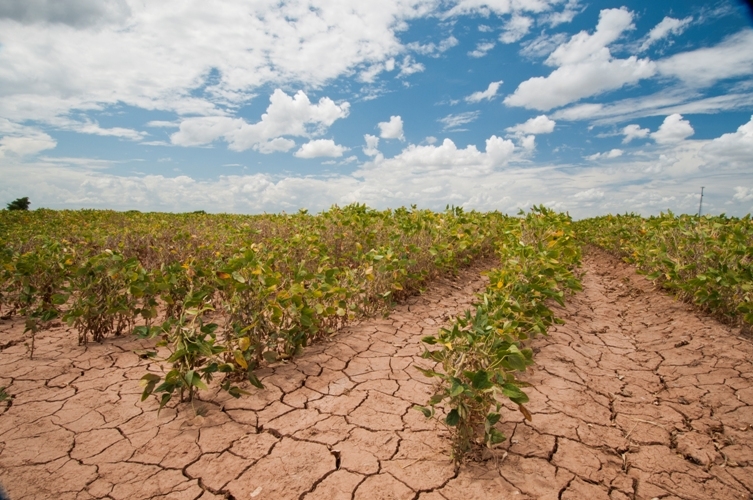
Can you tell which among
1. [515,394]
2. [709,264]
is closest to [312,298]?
[515,394]

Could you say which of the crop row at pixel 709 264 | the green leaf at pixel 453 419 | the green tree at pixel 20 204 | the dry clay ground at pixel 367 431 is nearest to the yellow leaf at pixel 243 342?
the dry clay ground at pixel 367 431

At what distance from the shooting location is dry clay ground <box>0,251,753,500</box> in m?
1.90

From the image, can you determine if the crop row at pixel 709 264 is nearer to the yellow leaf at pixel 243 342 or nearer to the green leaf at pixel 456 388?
the green leaf at pixel 456 388

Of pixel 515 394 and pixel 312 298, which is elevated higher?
pixel 312 298

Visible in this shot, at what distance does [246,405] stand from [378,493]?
1.12 metres

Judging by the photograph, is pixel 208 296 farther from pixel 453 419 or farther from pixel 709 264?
pixel 709 264

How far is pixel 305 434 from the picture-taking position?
2275mm

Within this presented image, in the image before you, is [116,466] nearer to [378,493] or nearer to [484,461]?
[378,493]

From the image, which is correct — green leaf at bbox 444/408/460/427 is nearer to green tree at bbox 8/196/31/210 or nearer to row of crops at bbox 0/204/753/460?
row of crops at bbox 0/204/753/460

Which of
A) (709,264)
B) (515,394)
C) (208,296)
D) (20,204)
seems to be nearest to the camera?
(515,394)

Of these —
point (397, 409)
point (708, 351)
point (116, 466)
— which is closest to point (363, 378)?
point (397, 409)

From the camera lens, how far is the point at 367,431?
2.30 meters

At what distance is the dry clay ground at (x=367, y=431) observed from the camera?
1896mm

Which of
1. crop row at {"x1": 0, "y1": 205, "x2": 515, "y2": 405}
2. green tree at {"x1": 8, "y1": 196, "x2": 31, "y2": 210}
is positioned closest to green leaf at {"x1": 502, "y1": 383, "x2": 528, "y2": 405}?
crop row at {"x1": 0, "y1": 205, "x2": 515, "y2": 405}
